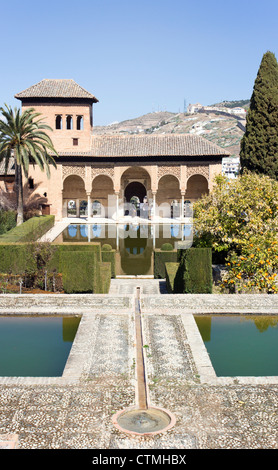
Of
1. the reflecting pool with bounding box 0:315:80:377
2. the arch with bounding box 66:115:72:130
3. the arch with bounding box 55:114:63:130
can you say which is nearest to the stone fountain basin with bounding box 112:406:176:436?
the reflecting pool with bounding box 0:315:80:377

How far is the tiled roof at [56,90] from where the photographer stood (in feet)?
108

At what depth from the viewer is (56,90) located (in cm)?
3347

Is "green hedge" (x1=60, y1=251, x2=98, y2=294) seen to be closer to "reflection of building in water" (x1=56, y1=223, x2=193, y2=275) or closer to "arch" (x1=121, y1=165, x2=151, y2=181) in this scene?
"reflection of building in water" (x1=56, y1=223, x2=193, y2=275)

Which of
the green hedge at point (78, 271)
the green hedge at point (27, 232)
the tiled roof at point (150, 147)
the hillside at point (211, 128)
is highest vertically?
the hillside at point (211, 128)

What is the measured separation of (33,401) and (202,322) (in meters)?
4.55

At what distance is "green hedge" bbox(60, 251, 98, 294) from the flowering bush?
11.6ft

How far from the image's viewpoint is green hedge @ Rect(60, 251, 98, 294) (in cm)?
1343

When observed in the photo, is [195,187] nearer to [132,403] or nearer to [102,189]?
[102,189]

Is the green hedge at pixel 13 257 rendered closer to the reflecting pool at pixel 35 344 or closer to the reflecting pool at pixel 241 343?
the reflecting pool at pixel 35 344

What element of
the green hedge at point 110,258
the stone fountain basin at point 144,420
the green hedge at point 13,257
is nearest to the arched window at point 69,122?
the green hedge at point 110,258

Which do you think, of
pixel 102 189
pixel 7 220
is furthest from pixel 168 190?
pixel 7 220

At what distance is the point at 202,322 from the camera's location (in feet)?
34.7

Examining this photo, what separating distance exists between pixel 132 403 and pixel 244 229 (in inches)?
349

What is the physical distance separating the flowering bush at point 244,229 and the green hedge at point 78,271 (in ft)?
11.6
